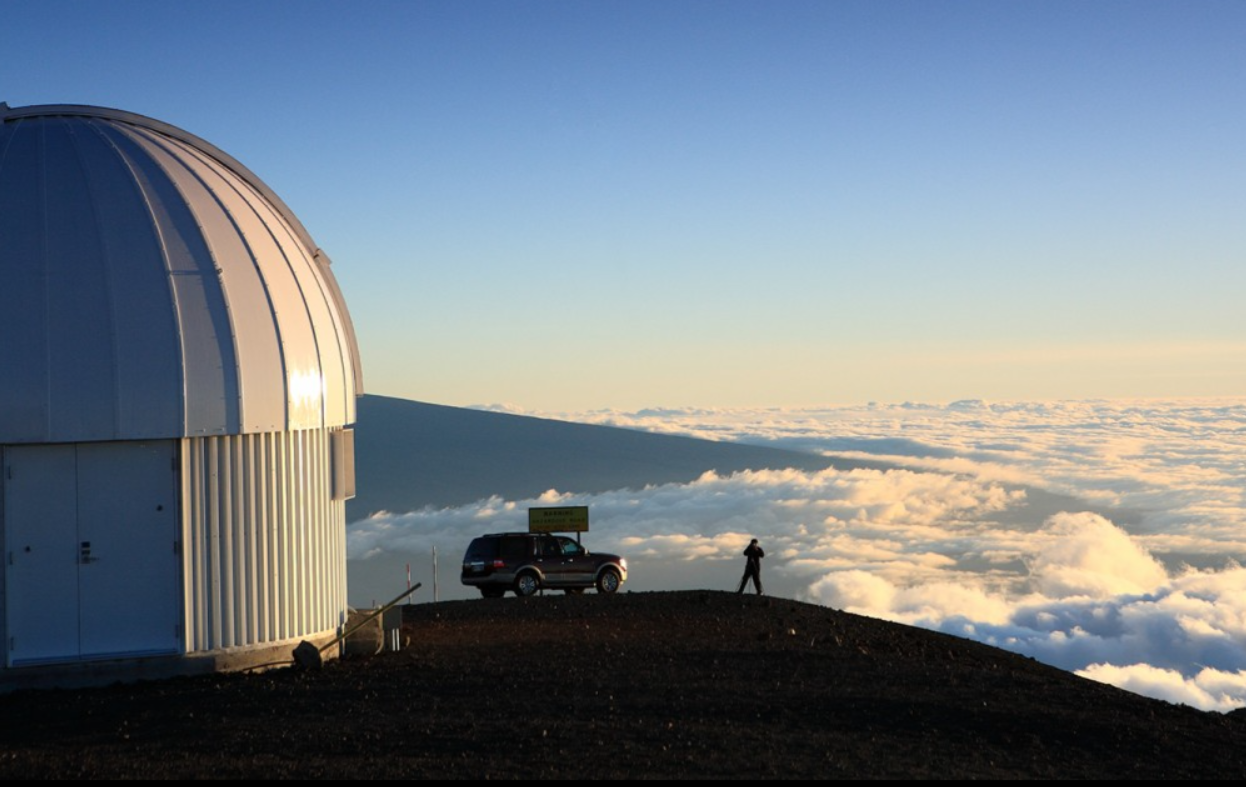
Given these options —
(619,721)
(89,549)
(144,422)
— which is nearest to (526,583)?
(89,549)

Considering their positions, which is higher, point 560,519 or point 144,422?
point 144,422

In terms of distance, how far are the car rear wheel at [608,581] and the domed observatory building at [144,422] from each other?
12094 mm

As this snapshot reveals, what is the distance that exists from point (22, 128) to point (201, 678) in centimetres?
803

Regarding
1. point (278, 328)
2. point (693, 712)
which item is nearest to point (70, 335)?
point (278, 328)

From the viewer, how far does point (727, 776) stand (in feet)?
35.1

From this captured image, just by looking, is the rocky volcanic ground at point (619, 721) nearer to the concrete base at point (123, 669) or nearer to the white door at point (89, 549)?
the concrete base at point (123, 669)

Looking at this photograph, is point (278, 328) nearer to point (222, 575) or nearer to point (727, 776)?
point (222, 575)

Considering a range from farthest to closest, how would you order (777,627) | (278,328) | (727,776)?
(777,627) < (278,328) < (727,776)

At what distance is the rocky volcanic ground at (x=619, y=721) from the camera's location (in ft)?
37.0

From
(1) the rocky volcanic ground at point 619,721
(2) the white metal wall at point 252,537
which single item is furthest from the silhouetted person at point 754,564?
(2) the white metal wall at point 252,537

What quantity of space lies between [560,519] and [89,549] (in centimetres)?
1593

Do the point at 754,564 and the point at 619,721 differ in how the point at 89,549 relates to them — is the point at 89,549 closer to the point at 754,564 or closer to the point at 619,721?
the point at 619,721

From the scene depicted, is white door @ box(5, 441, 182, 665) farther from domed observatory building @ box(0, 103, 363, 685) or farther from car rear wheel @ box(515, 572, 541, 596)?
car rear wheel @ box(515, 572, 541, 596)

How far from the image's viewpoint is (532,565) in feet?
93.6
